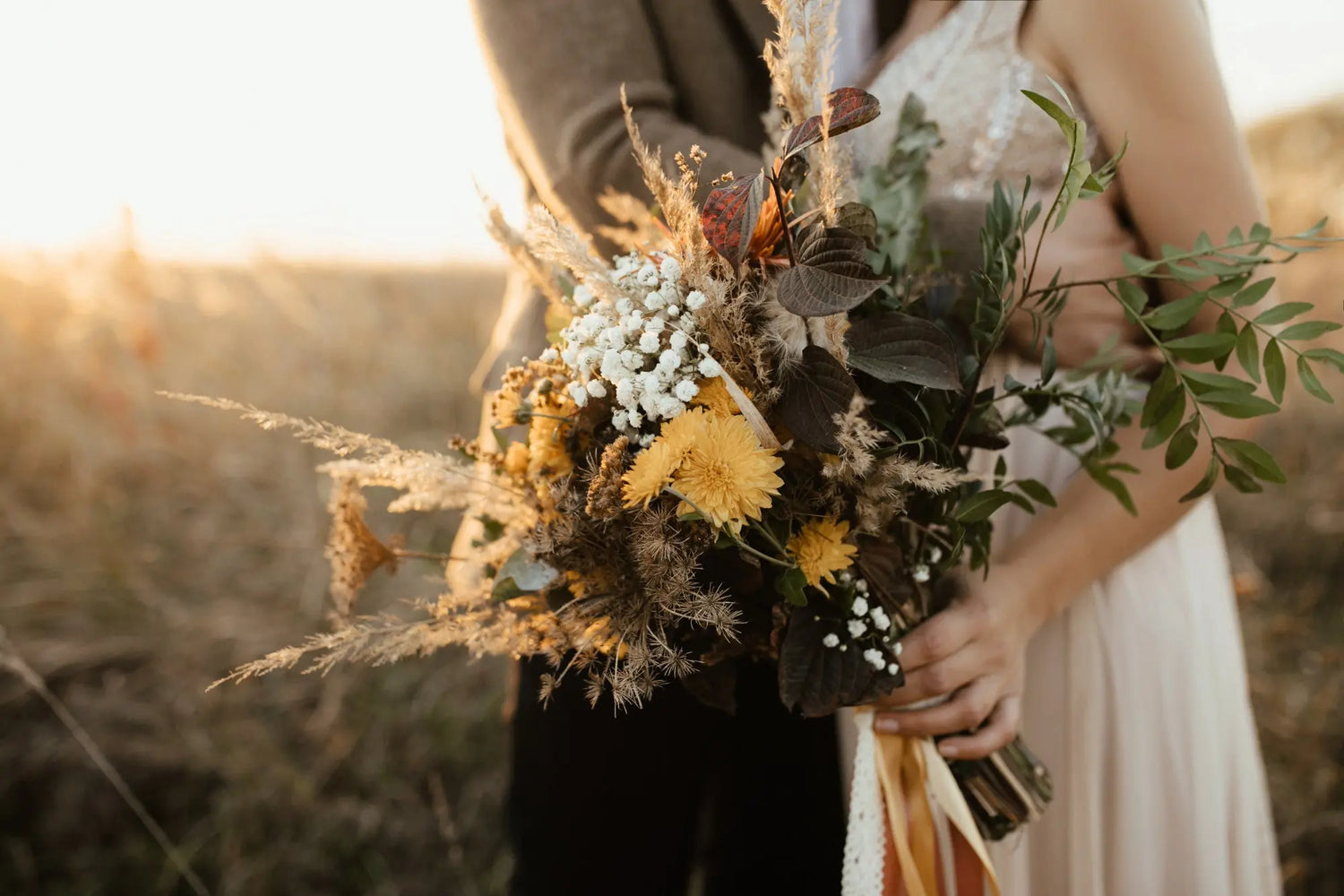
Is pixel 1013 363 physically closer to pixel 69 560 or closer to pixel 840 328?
pixel 840 328

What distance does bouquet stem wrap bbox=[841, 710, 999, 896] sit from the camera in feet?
2.83

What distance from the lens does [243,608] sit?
250 centimetres

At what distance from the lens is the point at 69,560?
2.46 m

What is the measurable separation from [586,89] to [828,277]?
0.60m

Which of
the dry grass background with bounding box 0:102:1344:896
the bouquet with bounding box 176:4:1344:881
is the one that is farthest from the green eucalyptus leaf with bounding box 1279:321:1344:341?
the dry grass background with bounding box 0:102:1344:896

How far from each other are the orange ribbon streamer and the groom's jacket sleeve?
725mm

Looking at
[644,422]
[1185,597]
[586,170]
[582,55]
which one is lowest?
[1185,597]

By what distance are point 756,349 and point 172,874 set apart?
210 cm

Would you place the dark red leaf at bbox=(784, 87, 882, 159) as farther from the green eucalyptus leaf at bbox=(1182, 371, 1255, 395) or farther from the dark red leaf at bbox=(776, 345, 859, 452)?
the green eucalyptus leaf at bbox=(1182, 371, 1255, 395)

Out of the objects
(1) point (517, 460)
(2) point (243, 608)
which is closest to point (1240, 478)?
(1) point (517, 460)

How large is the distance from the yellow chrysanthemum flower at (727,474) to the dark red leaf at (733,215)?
14 centimetres

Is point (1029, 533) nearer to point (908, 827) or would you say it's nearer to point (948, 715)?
point (948, 715)

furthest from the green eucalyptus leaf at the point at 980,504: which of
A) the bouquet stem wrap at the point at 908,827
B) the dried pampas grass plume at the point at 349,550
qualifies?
the dried pampas grass plume at the point at 349,550

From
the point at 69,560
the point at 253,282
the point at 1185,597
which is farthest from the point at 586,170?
the point at 253,282
